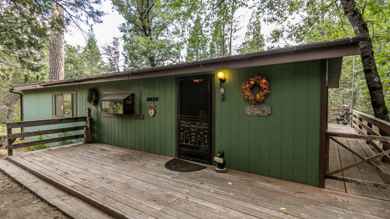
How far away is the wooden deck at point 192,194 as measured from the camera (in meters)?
2.22

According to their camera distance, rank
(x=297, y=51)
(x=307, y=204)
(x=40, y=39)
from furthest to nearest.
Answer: (x=40, y=39)
(x=297, y=51)
(x=307, y=204)

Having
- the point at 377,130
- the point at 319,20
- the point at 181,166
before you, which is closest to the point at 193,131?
the point at 181,166

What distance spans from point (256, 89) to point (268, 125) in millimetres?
664

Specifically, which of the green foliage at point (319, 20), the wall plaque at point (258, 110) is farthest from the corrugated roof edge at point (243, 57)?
the green foliage at point (319, 20)

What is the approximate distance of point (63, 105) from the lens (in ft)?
24.6

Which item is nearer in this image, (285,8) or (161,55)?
(285,8)

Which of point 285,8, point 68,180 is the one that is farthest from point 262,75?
point 68,180

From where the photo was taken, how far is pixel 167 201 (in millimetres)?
2484

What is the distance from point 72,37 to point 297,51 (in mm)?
4496

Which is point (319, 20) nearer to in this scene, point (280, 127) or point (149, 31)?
point (280, 127)

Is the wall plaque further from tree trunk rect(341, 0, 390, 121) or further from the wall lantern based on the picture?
tree trunk rect(341, 0, 390, 121)

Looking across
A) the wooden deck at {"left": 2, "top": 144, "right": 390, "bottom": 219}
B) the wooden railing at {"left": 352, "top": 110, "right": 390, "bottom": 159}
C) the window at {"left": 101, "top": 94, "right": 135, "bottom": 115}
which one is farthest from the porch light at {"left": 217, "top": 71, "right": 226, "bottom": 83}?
the window at {"left": 101, "top": 94, "right": 135, "bottom": 115}

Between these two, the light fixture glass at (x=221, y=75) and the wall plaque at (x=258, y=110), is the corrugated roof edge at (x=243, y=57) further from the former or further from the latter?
the wall plaque at (x=258, y=110)

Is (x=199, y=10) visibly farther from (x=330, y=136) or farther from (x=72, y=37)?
(x=330, y=136)
